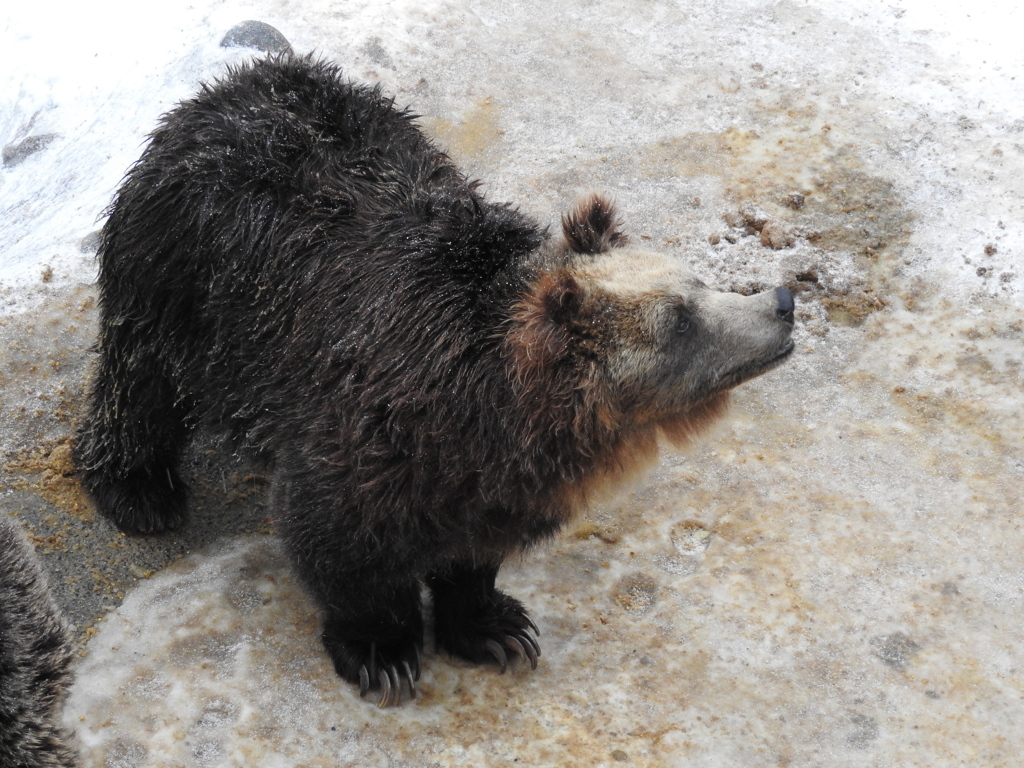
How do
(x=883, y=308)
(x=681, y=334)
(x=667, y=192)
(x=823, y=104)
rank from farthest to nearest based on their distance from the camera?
(x=823, y=104)
(x=667, y=192)
(x=883, y=308)
(x=681, y=334)

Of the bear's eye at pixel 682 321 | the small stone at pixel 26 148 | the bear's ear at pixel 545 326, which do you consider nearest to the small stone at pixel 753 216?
the bear's eye at pixel 682 321

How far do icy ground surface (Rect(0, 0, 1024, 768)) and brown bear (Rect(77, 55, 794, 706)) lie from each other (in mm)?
543

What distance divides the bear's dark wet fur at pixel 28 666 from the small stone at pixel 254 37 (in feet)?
20.2

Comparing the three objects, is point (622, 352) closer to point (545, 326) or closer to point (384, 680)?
point (545, 326)

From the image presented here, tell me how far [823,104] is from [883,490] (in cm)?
373

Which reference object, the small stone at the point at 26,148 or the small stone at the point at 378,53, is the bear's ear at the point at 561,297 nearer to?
the small stone at the point at 378,53

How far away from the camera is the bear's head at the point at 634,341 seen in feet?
13.2

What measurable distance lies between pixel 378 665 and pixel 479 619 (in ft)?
1.64

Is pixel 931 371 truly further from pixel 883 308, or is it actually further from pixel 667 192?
pixel 667 192

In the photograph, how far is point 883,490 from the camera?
18.5ft

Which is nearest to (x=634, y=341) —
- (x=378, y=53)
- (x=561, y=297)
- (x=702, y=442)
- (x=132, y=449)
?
(x=561, y=297)

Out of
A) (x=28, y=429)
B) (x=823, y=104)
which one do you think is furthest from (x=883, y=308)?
(x=28, y=429)

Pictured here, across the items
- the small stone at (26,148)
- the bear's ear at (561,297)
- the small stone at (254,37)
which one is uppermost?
the bear's ear at (561,297)

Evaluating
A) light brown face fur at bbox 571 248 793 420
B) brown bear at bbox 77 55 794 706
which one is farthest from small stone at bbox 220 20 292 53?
light brown face fur at bbox 571 248 793 420
